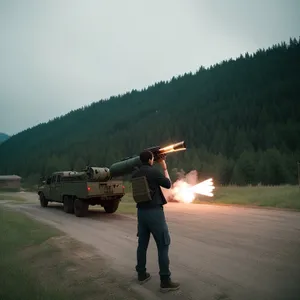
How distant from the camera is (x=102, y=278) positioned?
5.74 meters

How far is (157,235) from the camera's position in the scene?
529 cm

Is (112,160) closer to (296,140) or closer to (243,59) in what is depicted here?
(296,140)

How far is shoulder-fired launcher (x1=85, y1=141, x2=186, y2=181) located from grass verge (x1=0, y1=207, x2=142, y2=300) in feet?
7.80

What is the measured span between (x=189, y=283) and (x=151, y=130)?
381 feet

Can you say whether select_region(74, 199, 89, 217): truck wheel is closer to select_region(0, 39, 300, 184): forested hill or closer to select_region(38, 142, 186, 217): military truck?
select_region(38, 142, 186, 217): military truck

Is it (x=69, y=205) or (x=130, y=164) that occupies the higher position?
(x=130, y=164)

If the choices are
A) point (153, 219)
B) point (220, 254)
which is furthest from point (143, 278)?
point (220, 254)

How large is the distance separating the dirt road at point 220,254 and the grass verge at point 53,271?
42 centimetres

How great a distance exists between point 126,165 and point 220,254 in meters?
5.00

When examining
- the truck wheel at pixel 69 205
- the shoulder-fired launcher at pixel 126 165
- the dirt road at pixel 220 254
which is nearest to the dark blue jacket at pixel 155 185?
the dirt road at pixel 220 254

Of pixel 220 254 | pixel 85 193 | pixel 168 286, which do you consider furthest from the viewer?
pixel 85 193

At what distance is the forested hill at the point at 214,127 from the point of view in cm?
7788

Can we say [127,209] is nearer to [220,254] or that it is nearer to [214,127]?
[220,254]

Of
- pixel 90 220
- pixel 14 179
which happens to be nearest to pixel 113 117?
pixel 14 179
